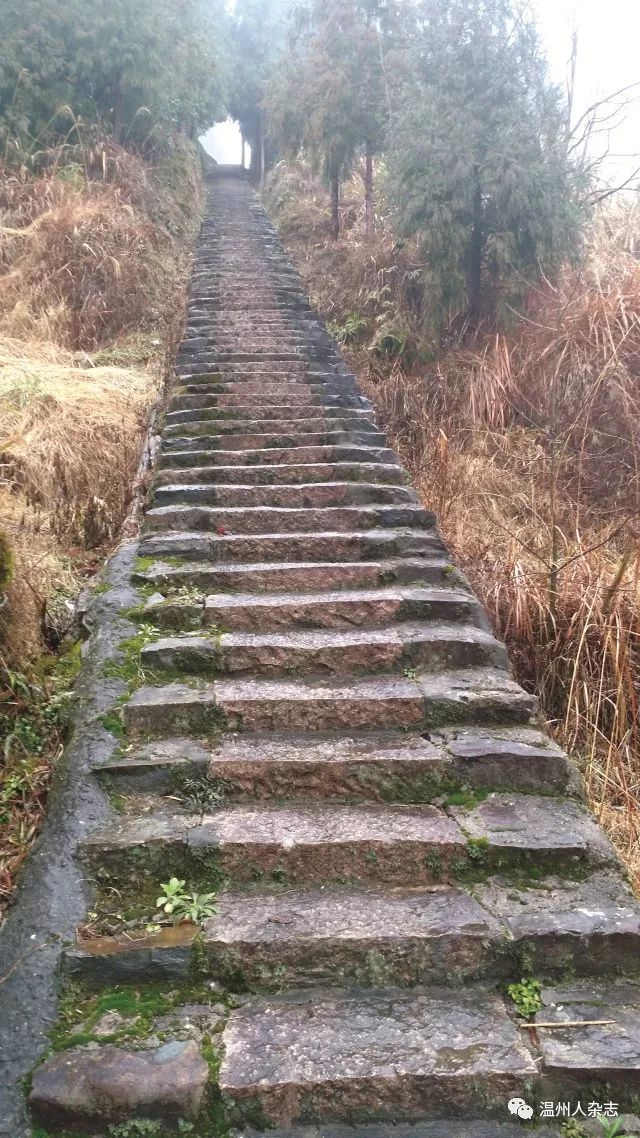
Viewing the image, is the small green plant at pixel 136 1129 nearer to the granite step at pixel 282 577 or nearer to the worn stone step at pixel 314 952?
the worn stone step at pixel 314 952

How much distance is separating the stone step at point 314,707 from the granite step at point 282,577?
27.8 inches

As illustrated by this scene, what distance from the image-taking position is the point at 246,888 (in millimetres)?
2125

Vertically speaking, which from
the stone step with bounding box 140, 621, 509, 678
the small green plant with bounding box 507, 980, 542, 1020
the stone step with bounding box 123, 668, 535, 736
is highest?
the stone step with bounding box 140, 621, 509, 678

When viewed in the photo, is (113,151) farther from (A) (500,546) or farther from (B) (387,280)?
(A) (500,546)

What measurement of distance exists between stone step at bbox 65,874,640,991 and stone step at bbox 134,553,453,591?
1.60 metres

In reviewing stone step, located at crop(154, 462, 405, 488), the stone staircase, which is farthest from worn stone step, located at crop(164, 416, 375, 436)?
the stone staircase

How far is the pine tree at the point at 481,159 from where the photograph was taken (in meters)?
6.05

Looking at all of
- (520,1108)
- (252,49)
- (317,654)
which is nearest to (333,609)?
(317,654)

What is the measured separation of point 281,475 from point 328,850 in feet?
8.50

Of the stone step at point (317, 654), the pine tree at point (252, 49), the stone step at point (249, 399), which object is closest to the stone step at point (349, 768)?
the stone step at point (317, 654)

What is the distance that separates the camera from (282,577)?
11.2 feet

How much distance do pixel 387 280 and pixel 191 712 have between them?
6.42 metres

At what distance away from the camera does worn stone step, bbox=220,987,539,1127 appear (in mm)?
1646

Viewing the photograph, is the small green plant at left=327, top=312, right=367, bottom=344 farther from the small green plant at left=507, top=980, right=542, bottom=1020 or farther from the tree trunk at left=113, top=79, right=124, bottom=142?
the small green plant at left=507, top=980, right=542, bottom=1020
